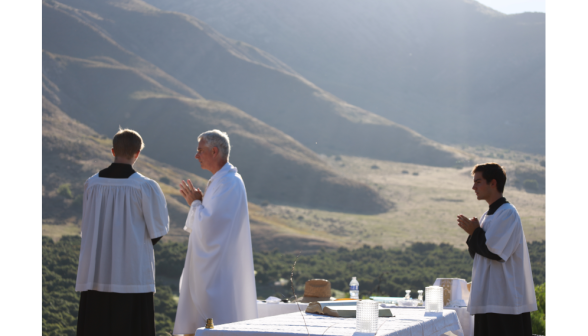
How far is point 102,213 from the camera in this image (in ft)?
11.8

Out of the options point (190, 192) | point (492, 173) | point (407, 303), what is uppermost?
point (492, 173)

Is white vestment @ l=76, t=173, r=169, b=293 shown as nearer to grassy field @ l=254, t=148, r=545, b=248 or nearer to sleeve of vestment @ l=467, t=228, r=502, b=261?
sleeve of vestment @ l=467, t=228, r=502, b=261

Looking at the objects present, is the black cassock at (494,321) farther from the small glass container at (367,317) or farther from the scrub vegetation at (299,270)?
the scrub vegetation at (299,270)

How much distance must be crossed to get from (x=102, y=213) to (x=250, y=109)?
69.2m

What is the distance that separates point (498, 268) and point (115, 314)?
226 cm

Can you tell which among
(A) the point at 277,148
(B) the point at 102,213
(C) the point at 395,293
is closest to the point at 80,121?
(A) the point at 277,148

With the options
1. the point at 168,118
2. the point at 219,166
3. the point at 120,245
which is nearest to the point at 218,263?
the point at 219,166

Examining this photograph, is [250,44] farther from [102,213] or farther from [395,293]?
[102,213]

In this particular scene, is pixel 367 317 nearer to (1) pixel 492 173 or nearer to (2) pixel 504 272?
(2) pixel 504 272

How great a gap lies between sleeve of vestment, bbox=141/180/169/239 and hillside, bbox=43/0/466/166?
58.3 metres

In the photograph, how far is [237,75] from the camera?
3044 inches

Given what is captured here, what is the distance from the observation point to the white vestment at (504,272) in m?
3.51

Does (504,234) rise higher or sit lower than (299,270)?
higher

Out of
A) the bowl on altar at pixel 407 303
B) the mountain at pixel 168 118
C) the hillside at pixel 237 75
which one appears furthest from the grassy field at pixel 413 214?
the bowl on altar at pixel 407 303
